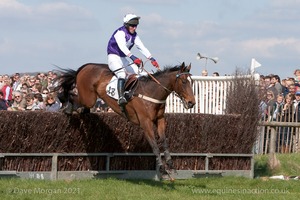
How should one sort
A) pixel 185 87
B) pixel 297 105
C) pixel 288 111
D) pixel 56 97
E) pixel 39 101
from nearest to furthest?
pixel 185 87 < pixel 56 97 < pixel 39 101 < pixel 288 111 < pixel 297 105

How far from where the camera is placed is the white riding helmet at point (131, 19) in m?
12.9

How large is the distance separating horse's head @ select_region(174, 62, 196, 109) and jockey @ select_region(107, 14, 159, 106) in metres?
0.46

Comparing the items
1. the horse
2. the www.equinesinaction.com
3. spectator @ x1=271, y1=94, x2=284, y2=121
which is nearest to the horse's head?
the horse

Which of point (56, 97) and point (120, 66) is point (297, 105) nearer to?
point (56, 97)

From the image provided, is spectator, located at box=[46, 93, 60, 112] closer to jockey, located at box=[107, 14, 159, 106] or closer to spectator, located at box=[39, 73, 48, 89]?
jockey, located at box=[107, 14, 159, 106]

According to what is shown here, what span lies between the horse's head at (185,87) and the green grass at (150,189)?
1.39 meters

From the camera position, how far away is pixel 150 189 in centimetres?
1195

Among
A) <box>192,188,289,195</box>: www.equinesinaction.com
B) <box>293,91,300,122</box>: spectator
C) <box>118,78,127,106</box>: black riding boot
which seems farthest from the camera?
<box>293,91,300,122</box>: spectator

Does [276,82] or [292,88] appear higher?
[276,82]

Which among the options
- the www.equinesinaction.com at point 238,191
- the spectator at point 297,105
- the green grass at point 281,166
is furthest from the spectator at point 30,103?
the spectator at point 297,105

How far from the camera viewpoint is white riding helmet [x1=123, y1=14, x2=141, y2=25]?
1286cm

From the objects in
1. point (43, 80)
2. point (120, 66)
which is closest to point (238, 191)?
point (120, 66)

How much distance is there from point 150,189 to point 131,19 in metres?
2.91

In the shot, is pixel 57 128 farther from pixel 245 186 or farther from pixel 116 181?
pixel 245 186
